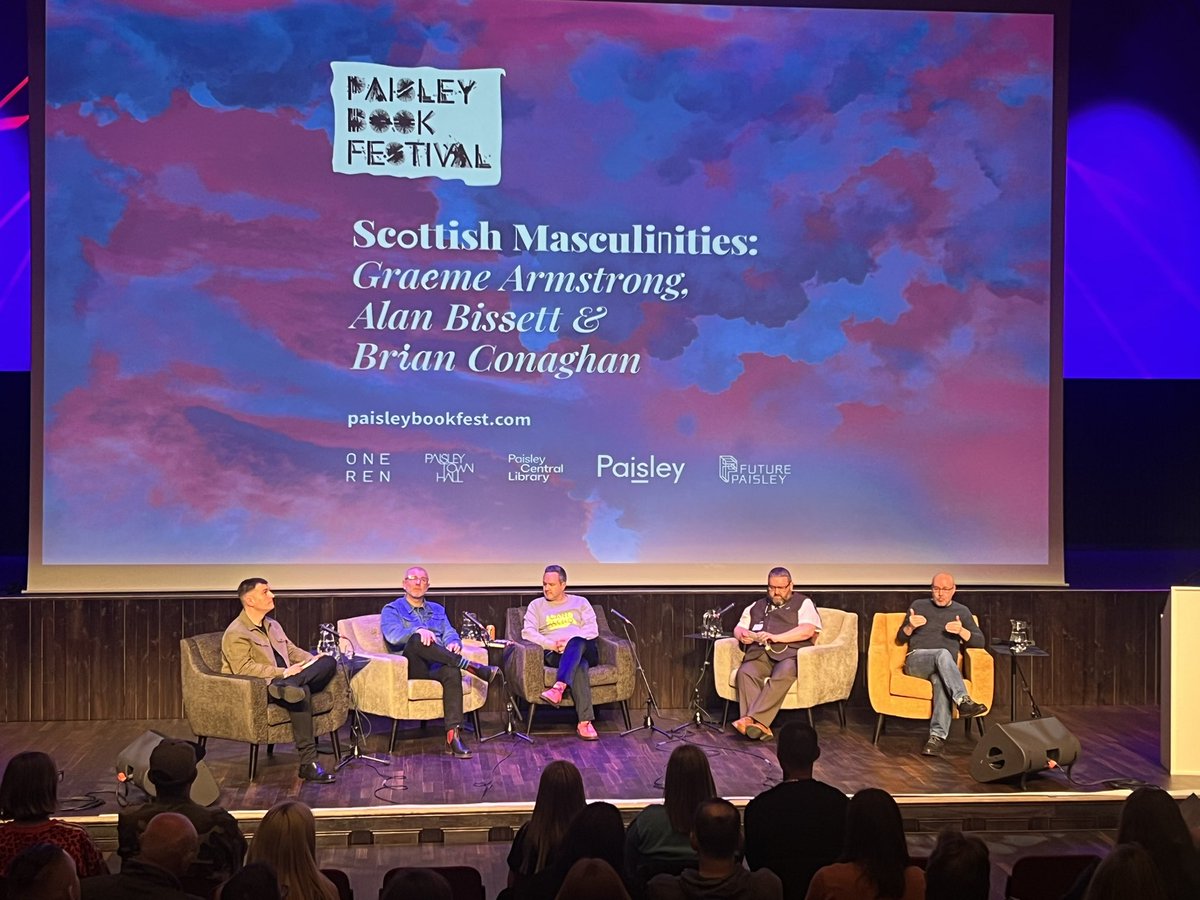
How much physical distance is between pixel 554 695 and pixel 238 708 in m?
1.75

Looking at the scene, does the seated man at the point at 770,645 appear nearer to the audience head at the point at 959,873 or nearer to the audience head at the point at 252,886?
the audience head at the point at 959,873

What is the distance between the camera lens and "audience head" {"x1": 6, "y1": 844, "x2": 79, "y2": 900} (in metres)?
2.89

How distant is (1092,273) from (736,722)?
4.81 m

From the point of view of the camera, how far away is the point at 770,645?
7453 mm

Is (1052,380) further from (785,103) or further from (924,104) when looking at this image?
(785,103)

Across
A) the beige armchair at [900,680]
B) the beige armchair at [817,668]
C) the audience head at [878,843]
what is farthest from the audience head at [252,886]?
the beige armchair at [900,680]

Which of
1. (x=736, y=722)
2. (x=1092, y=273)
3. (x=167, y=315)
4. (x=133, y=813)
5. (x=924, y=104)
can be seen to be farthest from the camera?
(x=1092, y=273)

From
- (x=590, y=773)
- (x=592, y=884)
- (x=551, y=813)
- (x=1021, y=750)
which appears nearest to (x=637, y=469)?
(x=590, y=773)

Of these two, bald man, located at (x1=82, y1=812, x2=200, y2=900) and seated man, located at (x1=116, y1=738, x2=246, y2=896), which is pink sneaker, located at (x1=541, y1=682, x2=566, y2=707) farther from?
bald man, located at (x1=82, y1=812, x2=200, y2=900)

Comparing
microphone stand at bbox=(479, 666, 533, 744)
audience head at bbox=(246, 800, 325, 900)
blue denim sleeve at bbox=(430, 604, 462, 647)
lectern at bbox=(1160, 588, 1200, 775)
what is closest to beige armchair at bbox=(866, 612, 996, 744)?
lectern at bbox=(1160, 588, 1200, 775)

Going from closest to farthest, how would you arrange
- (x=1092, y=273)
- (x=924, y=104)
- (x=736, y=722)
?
(x=736, y=722) < (x=924, y=104) < (x=1092, y=273)

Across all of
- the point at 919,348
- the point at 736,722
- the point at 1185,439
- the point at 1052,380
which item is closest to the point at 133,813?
the point at 736,722

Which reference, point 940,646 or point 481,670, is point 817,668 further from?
point 481,670

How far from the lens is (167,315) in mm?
7805
